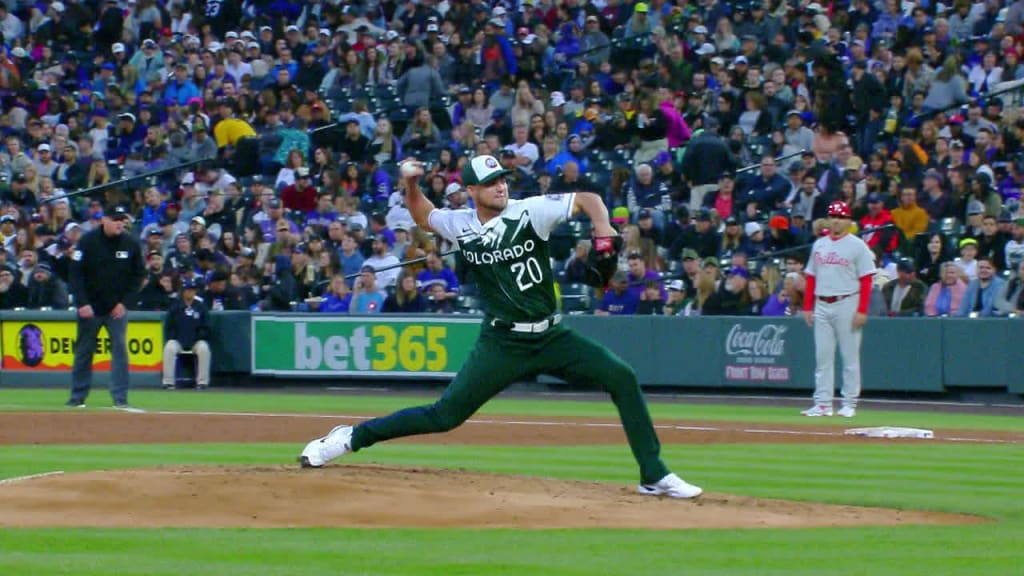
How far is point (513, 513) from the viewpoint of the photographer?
913 cm

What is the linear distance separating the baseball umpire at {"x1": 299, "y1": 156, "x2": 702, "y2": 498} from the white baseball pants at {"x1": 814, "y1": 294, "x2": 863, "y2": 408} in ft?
26.0

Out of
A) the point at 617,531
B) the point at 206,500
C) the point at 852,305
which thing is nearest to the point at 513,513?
the point at 617,531

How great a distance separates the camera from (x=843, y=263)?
17125 mm

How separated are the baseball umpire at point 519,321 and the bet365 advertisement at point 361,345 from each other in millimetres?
13854

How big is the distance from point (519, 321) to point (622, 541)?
66.4 inches

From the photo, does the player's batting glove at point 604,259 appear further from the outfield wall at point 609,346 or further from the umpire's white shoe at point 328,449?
the outfield wall at point 609,346

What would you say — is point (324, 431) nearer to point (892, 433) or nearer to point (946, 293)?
point (892, 433)

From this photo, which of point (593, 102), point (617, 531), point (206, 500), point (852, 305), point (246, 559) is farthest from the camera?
point (593, 102)

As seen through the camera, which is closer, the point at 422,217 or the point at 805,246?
the point at 422,217

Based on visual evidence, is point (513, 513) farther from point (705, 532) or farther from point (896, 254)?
point (896, 254)

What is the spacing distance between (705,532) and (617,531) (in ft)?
1.51

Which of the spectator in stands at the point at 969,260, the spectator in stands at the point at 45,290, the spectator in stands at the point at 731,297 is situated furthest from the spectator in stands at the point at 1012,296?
the spectator in stands at the point at 45,290

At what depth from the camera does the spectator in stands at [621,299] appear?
76.4 feet

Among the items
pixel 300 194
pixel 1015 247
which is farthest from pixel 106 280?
pixel 1015 247
